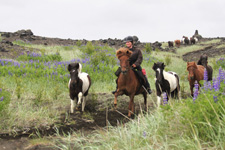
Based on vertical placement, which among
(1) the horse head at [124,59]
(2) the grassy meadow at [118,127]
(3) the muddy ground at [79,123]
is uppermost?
(1) the horse head at [124,59]

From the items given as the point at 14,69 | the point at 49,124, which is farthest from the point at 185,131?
the point at 14,69

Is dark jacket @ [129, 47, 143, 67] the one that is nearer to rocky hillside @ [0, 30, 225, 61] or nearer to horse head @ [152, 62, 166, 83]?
horse head @ [152, 62, 166, 83]

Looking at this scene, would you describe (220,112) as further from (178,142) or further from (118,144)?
(118,144)

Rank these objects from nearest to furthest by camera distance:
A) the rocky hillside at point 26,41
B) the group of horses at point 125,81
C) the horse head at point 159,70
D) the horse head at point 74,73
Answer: the group of horses at point 125,81 < the horse head at point 74,73 < the horse head at point 159,70 < the rocky hillside at point 26,41

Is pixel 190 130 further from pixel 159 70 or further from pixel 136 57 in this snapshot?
pixel 136 57

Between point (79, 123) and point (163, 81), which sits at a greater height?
point (163, 81)

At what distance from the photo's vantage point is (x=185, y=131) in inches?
138

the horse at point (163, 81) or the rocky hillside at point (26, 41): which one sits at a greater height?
the rocky hillside at point (26, 41)

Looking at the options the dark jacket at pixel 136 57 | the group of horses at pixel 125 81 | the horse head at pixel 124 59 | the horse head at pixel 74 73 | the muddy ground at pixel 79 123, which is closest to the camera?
the muddy ground at pixel 79 123

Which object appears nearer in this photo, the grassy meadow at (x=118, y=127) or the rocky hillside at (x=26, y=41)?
the grassy meadow at (x=118, y=127)

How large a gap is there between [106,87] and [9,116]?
424 centimetres

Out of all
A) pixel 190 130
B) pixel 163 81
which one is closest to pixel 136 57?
pixel 163 81

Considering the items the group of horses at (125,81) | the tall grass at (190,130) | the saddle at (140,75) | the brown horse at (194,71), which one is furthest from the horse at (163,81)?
the tall grass at (190,130)

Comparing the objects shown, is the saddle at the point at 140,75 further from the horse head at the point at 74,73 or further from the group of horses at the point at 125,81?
the horse head at the point at 74,73
